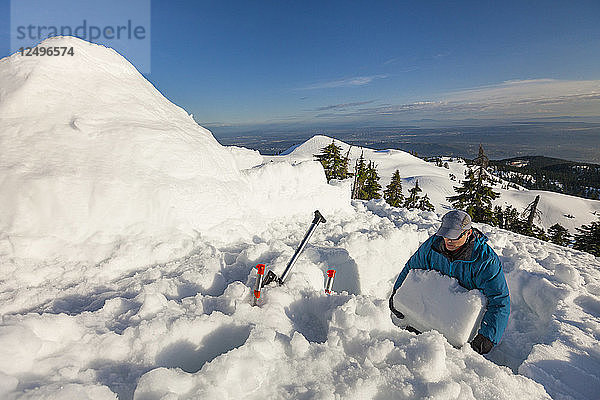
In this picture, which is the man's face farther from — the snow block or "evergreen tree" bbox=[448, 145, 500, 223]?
"evergreen tree" bbox=[448, 145, 500, 223]

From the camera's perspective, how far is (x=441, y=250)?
4.20 metres

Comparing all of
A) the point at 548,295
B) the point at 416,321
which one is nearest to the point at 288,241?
the point at 416,321

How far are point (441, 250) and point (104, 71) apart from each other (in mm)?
8046

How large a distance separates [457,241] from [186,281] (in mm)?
3868

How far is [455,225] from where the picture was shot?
372 cm

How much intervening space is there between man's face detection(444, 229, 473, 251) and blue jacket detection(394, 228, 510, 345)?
0.27 feet

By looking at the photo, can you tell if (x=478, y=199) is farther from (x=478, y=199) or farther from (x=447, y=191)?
(x=447, y=191)

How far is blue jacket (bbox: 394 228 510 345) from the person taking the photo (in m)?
3.70

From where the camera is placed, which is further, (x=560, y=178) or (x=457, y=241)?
(x=560, y=178)

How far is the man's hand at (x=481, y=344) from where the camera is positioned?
366 cm

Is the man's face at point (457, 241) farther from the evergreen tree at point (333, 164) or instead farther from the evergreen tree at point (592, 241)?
the evergreen tree at point (333, 164)

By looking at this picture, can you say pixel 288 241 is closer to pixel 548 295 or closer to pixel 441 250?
pixel 441 250

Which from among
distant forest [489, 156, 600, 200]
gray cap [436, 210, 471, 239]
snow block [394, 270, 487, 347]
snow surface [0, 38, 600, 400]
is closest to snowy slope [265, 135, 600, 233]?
snow surface [0, 38, 600, 400]

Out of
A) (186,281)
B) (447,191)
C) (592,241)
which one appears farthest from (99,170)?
(447,191)
